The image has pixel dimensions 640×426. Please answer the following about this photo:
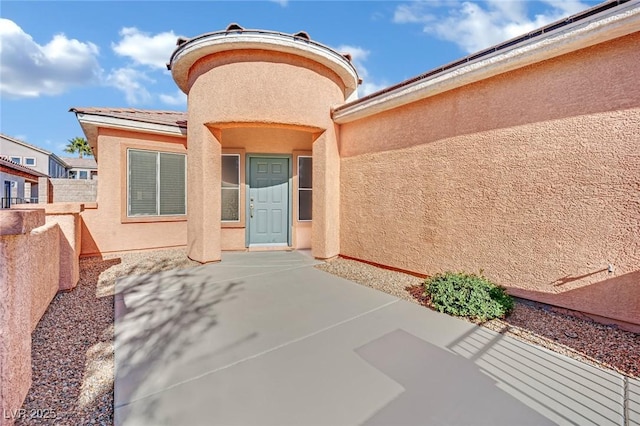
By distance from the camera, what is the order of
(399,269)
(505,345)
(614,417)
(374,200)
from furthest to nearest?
(374,200) → (399,269) → (505,345) → (614,417)

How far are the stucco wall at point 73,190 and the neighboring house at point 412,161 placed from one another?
3477mm

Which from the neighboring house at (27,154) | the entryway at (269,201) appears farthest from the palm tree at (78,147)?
the entryway at (269,201)

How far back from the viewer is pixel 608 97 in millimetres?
3842

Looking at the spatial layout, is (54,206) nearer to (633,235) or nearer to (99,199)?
(99,199)

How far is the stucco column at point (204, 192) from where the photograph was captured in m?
7.00

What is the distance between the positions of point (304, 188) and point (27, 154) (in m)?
39.8

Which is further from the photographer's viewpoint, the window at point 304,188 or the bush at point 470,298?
the window at point 304,188

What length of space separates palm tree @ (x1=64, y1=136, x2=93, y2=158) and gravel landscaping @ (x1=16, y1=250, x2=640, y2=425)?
65.1 meters

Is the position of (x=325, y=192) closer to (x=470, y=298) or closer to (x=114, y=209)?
(x=470, y=298)

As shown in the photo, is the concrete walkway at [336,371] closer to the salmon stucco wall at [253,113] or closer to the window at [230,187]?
the salmon stucco wall at [253,113]

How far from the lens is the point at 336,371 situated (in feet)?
9.63

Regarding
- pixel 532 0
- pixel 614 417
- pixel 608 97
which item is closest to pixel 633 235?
pixel 608 97

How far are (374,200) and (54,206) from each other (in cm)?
675

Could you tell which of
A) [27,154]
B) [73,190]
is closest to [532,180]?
[73,190]
